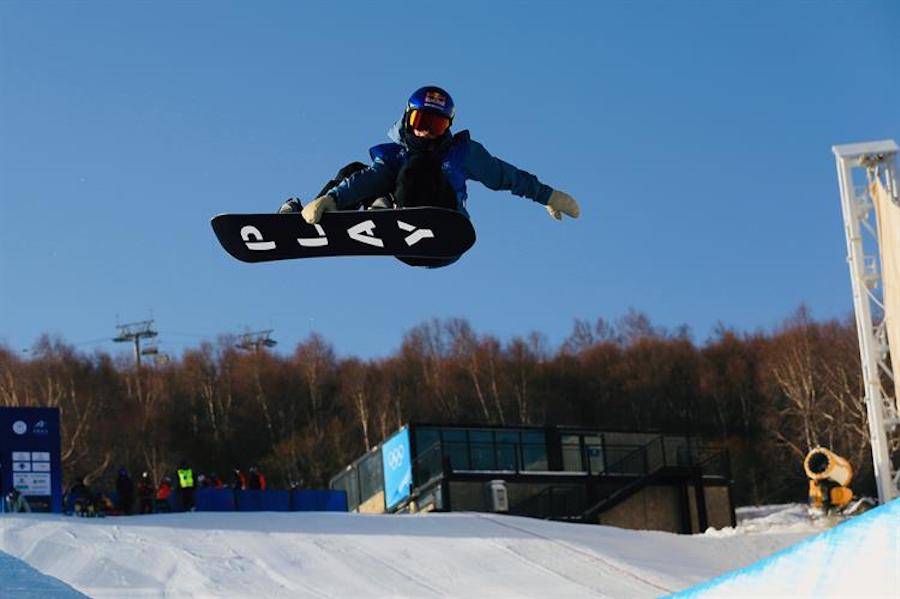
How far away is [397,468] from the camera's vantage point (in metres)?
28.7

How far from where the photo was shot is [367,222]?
729 cm

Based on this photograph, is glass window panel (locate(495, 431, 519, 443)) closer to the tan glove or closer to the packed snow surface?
the packed snow surface

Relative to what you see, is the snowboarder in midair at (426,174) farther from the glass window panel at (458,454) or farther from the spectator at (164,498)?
the glass window panel at (458,454)

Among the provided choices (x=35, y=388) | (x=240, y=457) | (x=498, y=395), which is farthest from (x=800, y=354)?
(x=35, y=388)

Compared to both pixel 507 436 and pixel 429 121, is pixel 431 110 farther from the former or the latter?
pixel 507 436

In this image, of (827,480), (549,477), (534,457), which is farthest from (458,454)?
(827,480)

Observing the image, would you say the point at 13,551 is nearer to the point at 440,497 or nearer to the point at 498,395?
the point at 440,497

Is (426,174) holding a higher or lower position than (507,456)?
higher

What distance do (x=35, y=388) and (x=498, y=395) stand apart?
17.2 metres

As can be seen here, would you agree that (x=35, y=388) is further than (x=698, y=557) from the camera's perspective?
Yes

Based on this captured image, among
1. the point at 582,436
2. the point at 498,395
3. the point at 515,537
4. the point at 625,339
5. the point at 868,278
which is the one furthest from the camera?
the point at 625,339

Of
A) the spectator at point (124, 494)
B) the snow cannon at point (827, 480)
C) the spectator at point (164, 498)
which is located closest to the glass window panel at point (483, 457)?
the spectator at point (164, 498)

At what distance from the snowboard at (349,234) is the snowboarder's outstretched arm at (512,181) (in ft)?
1.13

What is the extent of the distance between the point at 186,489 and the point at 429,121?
1544 cm
